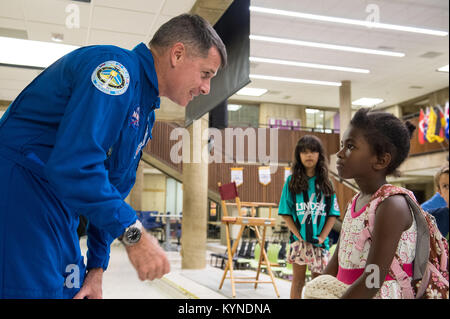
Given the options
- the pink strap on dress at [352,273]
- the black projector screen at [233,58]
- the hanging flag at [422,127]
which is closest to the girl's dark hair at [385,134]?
the pink strap on dress at [352,273]

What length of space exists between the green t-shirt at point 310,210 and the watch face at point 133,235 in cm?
248

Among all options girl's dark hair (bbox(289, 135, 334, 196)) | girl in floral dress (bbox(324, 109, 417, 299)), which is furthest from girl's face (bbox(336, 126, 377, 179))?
girl's dark hair (bbox(289, 135, 334, 196))

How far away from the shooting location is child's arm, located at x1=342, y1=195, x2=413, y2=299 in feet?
3.34

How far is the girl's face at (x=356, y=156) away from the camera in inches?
45.9

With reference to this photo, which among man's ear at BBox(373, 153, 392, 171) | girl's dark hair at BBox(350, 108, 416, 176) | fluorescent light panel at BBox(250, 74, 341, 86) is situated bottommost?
man's ear at BBox(373, 153, 392, 171)

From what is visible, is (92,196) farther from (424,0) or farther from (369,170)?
(424,0)

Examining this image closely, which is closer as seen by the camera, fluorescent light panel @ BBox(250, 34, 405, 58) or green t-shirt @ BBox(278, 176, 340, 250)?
green t-shirt @ BBox(278, 176, 340, 250)

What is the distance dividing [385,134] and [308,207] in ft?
6.99

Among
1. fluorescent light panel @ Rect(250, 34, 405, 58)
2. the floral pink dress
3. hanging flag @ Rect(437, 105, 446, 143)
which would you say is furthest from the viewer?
hanging flag @ Rect(437, 105, 446, 143)
